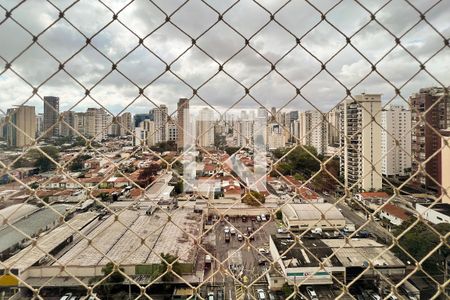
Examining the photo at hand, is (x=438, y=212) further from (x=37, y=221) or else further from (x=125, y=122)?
(x=125, y=122)

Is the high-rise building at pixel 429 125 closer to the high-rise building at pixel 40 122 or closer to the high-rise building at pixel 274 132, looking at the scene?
the high-rise building at pixel 274 132

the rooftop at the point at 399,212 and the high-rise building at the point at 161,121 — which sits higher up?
the high-rise building at the point at 161,121

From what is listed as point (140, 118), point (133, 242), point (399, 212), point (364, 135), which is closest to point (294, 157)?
point (364, 135)

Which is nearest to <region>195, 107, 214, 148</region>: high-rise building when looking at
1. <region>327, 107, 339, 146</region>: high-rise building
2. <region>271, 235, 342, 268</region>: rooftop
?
<region>327, 107, 339, 146</region>: high-rise building

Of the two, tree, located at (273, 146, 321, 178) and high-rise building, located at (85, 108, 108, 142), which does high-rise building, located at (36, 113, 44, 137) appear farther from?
tree, located at (273, 146, 321, 178)

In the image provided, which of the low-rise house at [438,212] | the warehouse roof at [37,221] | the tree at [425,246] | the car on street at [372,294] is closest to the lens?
the warehouse roof at [37,221]

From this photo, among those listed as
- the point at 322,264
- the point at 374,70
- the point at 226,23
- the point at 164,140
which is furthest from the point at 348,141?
the point at 164,140

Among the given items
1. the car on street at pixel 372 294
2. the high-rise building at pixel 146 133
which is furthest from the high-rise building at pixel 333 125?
the car on street at pixel 372 294
